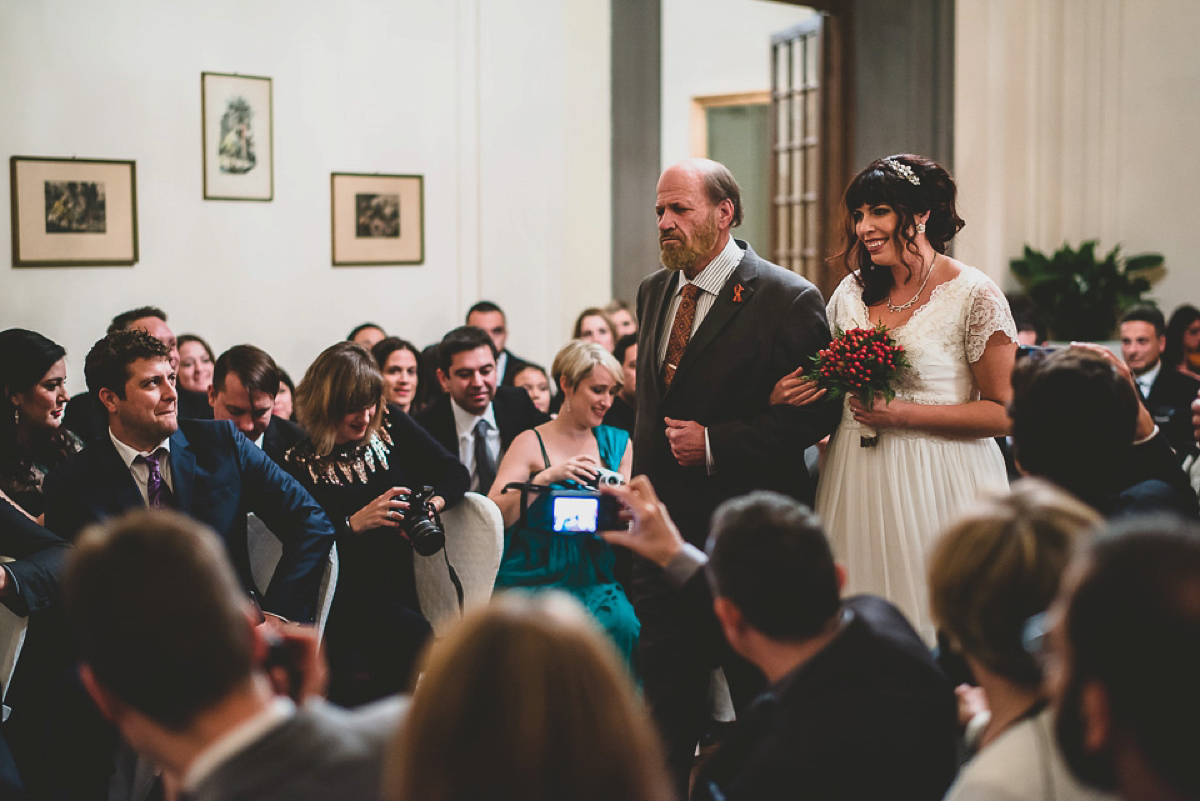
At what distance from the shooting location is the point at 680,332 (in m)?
3.17

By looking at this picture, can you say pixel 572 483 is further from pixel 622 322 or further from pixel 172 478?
pixel 622 322

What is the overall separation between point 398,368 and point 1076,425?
3463 mm

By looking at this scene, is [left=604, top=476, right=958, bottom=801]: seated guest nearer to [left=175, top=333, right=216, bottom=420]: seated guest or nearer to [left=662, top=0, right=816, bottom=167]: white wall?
[left=175, top=333, right=216, bottom=420]: seated guest

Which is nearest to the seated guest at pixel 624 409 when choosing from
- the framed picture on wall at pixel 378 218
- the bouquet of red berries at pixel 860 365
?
the bouquet of red berries at pixel 860 365

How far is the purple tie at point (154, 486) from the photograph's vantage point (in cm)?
308

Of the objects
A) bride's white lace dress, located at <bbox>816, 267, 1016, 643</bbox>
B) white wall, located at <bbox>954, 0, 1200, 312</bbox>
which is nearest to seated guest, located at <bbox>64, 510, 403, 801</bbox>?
A: bride's white lace dress, located at <bbox>816, 267, 1016, 643</bbox>

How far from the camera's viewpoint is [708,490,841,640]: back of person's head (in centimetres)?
164

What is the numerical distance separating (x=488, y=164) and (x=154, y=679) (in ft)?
19.6

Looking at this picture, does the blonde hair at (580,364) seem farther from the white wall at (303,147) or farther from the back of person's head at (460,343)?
the white wall at (303,147)

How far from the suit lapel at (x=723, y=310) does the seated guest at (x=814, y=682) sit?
53.6 inches

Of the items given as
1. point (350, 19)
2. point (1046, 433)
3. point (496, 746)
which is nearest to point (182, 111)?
point (350, 19)

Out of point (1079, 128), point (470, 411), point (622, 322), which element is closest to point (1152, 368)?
point (1079, 128)

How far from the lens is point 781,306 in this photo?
3.07m

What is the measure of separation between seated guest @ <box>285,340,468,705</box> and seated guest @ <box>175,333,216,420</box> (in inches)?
75.1
